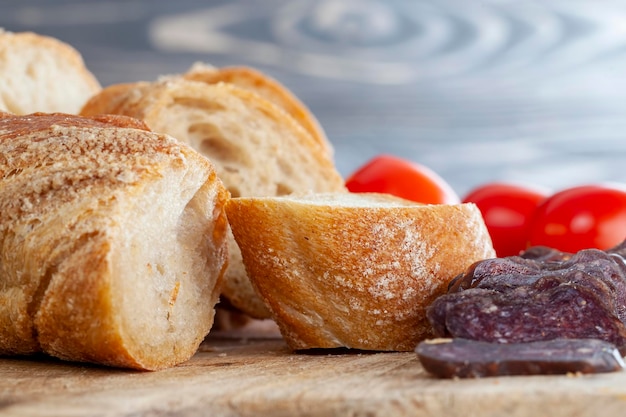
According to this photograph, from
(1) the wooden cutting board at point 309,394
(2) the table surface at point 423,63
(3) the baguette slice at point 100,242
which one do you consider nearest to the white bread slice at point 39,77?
(3) the baguette slice at point 100,242

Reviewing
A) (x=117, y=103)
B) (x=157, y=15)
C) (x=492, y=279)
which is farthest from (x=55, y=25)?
(x=492, y=279)

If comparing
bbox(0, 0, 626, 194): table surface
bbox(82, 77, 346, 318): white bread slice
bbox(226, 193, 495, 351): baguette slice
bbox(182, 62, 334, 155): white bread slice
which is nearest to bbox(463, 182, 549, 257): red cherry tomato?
bbox(182, 62, 334, 155): white bread slice

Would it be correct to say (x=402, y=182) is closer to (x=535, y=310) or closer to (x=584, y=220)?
(x=584, y=220)

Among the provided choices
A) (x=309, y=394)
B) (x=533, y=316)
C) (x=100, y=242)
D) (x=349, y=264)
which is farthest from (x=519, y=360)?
(x=100, y=242)

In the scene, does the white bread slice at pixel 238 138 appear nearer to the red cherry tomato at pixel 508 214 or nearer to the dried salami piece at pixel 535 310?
the dried salami piece at pixel 535 310

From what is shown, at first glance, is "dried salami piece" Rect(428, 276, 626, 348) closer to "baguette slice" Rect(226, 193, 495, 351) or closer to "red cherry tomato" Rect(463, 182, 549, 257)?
"baguette slice" Rect(226, 193, 495, 351)

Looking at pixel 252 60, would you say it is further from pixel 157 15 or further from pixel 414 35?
pixel 414 35
